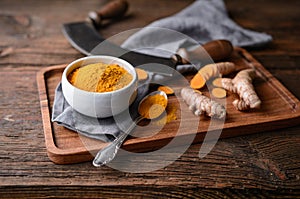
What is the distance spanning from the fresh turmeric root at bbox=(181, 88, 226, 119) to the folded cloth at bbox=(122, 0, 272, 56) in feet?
0.91

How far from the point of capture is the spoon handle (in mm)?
816

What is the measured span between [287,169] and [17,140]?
586mm

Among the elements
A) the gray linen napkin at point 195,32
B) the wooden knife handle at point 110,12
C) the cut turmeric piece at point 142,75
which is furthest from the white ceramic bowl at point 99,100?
the wooden knife handle at point 110,12

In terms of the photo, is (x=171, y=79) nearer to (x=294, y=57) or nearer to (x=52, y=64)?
(x=52, y=64)

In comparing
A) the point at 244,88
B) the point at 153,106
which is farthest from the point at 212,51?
the point at 153,106

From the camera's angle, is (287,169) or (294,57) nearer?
(287,169)

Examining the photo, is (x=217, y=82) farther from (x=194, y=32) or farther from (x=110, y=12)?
(x=110, y=12)

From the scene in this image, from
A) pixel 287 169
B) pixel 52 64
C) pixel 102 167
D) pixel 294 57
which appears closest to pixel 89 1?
pixel 52 64

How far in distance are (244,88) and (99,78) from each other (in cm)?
36

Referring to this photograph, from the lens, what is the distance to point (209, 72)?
109cm

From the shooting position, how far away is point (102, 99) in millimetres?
854

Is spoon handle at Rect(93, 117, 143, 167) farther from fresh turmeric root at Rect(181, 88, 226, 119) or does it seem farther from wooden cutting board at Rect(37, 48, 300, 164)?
fresh turmeric root at Rect(181, 88, 226, 119)

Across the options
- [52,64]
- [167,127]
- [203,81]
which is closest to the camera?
[167,127]

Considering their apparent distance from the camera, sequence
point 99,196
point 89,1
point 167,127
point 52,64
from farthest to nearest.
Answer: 1. point 89,1
2. point 52,64
3. point 167,127
4. point 99,196
